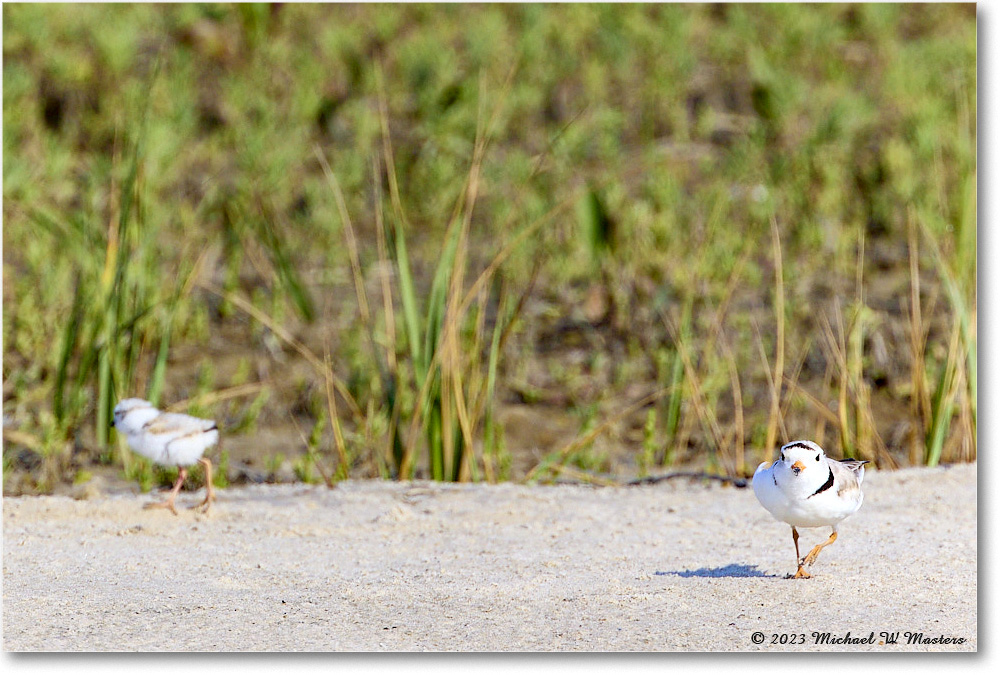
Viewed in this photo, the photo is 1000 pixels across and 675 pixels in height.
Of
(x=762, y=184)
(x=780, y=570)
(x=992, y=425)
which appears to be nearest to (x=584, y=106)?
(x=762, y=184)

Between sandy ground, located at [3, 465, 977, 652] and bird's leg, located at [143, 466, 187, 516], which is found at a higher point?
bird's leg, located at [143, 466, 187, 516]

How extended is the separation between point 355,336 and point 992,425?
2644 millimetres

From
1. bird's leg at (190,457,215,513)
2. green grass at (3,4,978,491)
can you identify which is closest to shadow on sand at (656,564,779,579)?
green grass at (3,4,978,491)

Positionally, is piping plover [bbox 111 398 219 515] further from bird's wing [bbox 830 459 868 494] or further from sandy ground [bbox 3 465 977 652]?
bird's wing [bbox 830 459 868 494]

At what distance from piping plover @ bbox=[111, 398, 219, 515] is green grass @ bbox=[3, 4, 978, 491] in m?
0.51

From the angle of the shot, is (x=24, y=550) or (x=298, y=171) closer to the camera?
(x=24, y=550)

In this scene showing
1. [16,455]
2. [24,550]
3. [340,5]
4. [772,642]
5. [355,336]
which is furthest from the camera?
[340,5]

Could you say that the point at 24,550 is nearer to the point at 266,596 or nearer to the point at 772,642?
the point at 266,596

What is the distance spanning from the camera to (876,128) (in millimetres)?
6621

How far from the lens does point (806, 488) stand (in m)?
2.51

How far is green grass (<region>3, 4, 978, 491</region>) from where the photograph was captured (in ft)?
13.4

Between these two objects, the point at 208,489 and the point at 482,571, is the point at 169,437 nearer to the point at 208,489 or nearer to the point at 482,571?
the point at 208,489

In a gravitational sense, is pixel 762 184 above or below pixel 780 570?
above

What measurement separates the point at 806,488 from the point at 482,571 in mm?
849
